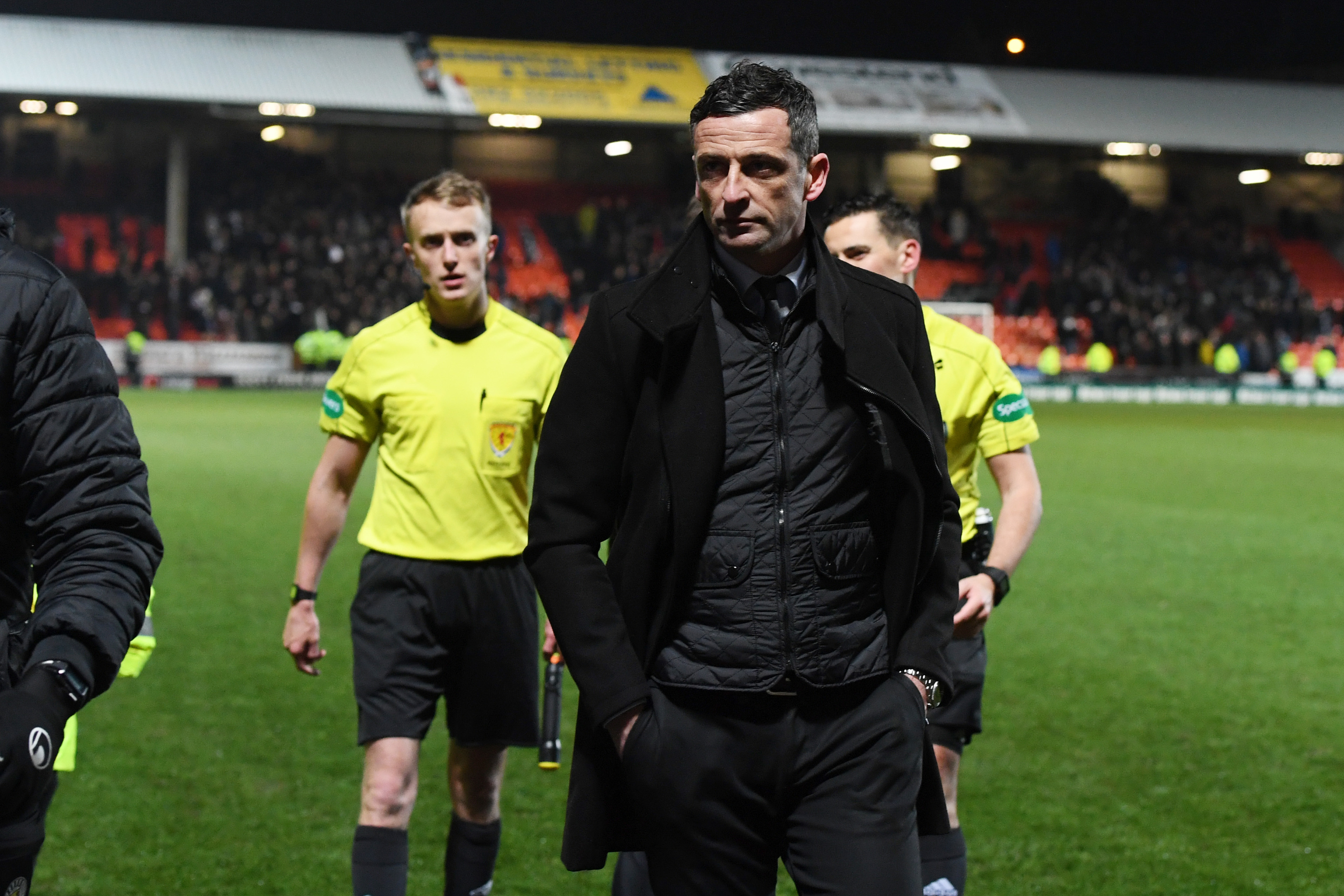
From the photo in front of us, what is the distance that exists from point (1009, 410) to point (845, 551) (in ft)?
5.44

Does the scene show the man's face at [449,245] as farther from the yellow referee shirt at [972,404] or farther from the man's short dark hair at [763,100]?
the man's short dark hair at [763,100]

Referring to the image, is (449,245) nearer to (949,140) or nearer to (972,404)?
(972,404)

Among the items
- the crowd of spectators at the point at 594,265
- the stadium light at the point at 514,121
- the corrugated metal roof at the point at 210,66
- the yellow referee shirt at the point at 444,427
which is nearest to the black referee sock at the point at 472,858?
the yellow referee shirt at the point at 444,427

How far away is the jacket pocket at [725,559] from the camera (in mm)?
2383

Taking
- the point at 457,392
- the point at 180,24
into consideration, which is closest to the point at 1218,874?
the point at 457,392

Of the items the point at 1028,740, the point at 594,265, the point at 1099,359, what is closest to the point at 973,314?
the point at 1099,359

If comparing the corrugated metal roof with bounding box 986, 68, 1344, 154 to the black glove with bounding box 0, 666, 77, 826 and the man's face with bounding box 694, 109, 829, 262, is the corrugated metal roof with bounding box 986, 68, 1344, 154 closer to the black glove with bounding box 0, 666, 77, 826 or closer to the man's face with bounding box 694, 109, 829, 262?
the man's face with bounding box 694, 109, 829, 262

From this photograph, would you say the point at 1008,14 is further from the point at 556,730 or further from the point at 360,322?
the point at 556,730

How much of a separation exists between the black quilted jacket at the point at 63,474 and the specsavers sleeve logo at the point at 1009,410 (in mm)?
2387

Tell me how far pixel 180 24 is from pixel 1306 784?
36.5m

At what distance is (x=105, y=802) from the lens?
5305mm

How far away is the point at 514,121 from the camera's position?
36.1 m

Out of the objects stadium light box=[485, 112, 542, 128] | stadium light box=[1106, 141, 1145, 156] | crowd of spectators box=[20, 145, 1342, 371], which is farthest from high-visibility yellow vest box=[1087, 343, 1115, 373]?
stadium light box=[485, 112, 542, 128]

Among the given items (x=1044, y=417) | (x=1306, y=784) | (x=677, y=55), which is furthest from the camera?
(x=677, y=55)
